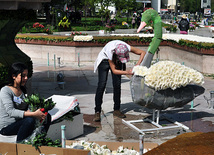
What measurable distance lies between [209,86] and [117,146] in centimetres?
767

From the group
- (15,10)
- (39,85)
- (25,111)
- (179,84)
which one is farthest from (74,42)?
(25,111)

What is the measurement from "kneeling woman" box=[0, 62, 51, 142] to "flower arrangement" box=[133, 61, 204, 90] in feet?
8.02

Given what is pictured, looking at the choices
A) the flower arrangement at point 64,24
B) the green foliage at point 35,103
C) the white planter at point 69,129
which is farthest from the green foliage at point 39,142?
the flower arrangement at point 64,24

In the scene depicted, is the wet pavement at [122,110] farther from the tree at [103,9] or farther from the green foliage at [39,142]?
the tree at [103,9]

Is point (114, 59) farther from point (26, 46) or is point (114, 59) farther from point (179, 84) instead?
point (26, 46)

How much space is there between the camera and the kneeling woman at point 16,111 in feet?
17.7

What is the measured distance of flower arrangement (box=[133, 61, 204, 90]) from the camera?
7152 mm

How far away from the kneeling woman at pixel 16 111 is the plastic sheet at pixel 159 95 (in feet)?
7.98

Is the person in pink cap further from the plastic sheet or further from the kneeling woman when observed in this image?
the kneeling woman

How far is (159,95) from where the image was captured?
7.35m

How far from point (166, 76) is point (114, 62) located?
1.37 m

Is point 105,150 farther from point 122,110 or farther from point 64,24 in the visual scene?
point 64,24

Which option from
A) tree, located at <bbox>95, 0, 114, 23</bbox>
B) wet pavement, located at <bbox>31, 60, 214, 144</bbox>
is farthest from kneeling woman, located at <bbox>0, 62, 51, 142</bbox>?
tree, located at <bbox>95, 0, 114, 23</bbox>

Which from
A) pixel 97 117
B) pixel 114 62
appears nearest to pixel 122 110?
pixel 97 117
